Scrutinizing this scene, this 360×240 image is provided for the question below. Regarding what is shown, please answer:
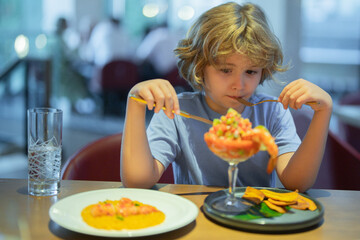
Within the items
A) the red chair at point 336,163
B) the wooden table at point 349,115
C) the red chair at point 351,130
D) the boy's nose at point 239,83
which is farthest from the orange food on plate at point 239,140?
the red chair at point 351,130

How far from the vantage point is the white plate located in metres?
0.78

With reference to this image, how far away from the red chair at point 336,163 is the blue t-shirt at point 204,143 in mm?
172

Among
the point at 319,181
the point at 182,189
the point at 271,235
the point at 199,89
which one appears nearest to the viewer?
the point at 271,235

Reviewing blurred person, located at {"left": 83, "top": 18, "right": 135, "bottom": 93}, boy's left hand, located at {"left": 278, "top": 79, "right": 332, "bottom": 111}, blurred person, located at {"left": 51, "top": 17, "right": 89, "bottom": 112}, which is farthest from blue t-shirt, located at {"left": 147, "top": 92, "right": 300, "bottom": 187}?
blurred person, located at {"left": 83, "top": 18, "right": 135, "bottom": 93}

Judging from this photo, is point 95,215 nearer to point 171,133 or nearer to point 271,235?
point 271,235

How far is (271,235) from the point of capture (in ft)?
2.75

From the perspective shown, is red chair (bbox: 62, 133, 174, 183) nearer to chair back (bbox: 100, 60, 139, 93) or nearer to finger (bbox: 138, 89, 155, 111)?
finger (bbox: 138, 89, 155, 111)

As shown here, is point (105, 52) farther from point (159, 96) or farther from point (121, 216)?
point (121, 216)

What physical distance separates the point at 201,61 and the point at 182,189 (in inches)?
17.7

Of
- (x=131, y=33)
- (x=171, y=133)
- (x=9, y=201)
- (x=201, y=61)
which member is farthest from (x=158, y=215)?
(x=131, y=33)

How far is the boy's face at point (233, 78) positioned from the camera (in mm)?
1288

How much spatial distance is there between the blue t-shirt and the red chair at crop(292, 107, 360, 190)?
17 cm

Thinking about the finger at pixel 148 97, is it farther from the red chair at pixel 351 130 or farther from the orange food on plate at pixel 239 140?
the red chair at pixel 351 130

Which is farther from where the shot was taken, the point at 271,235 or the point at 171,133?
the point at 171,133
